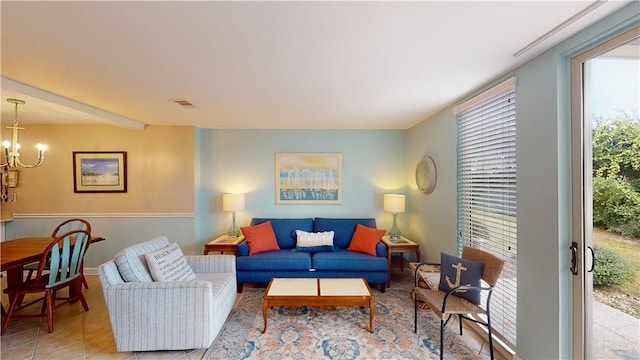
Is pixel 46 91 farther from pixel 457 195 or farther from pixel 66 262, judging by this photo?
pixel 457 195

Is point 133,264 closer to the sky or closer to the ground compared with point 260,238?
closer to the sky

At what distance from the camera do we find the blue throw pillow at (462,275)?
213 cm

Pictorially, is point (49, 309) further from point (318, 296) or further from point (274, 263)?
point (318, 296)

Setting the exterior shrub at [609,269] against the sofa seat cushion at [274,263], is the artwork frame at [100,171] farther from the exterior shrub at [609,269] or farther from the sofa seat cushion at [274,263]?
the exterior shrub at [609,269]

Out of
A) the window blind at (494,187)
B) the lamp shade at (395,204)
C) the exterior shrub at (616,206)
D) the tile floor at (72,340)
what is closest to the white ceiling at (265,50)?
the window blind at (494,187)

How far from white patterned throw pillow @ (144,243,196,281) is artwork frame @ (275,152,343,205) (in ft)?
6.35

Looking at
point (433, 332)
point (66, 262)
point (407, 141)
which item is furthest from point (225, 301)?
point (407, 141)

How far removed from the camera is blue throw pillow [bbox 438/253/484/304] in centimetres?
213

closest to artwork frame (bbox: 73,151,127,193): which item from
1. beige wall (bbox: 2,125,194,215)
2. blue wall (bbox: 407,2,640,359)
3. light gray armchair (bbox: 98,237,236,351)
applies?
beige wall (bbox: 2,125,194,215)

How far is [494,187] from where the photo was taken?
90.9 inches

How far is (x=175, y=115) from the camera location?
346 cm

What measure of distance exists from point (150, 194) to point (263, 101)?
8.73 feet

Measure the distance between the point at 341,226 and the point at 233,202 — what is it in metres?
1.74

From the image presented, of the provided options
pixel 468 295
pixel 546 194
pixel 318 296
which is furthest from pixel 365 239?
pixel 546 194
